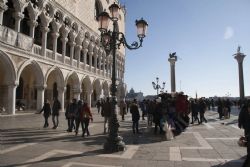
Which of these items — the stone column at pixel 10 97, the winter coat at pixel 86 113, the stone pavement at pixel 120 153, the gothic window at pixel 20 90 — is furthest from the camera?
the gothic window at pixel 20 90

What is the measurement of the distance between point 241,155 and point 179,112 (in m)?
5.43

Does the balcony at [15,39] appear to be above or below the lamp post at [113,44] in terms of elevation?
above

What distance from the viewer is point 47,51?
23172mm

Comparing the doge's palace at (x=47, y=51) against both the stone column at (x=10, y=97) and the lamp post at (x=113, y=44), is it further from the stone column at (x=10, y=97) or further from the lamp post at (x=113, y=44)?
the lamp post at (x=113, y=44)

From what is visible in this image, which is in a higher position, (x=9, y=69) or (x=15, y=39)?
(x=15, y=39)

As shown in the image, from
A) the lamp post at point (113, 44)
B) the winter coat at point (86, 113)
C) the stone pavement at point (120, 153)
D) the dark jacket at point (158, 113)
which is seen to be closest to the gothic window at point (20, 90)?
the stone pavement at point (120, 153)

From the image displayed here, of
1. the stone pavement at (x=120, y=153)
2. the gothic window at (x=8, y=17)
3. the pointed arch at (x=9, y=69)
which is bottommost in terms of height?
the stone pavement at (x=120, y=153)

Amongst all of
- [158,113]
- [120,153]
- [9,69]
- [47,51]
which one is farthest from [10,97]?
[120,153]

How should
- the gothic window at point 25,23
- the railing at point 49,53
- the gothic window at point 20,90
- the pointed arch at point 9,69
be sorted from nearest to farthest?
the pointed arch at point 9,69, the gothic window at point 25,23, the railing at point 49,53, the gothic window at point 20,90

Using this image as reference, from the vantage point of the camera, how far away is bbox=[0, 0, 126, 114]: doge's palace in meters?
18.6

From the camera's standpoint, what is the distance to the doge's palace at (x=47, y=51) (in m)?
18.6

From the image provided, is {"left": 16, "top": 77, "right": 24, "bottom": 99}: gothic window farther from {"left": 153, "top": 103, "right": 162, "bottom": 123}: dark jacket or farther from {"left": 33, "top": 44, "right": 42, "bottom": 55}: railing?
{"left": 153, "top": 103, "right": 162, "bottom": 123}: dark jacket

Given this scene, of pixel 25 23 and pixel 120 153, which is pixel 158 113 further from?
pixel 25 23

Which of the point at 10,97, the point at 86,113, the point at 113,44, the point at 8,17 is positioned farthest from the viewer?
the point at 8,17
